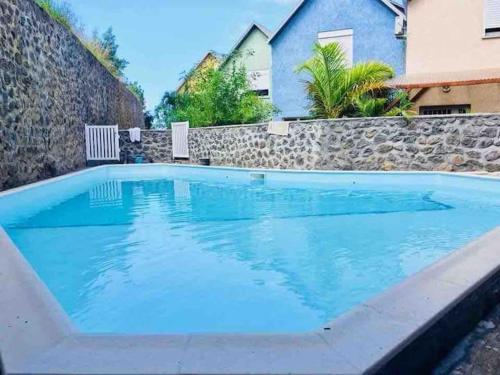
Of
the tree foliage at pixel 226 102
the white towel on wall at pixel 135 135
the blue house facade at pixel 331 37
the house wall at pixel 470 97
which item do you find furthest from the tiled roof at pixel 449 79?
the white towel on wall at pixel 135 135

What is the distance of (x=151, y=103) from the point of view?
3216cm

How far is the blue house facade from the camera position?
1591cm

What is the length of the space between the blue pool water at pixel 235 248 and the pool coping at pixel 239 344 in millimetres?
547

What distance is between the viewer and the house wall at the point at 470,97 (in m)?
12.0

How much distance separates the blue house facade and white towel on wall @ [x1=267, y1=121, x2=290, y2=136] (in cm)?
532

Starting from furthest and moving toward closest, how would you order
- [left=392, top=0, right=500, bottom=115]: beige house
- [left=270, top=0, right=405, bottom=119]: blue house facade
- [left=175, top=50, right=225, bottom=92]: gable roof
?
[left=175, top=50, right=225, bottom=92]: gable roof
[left=270, top=0, right=405, bottom=119]: blue house facade
[left=392, top=0, right=500, bottom=115]: beige house

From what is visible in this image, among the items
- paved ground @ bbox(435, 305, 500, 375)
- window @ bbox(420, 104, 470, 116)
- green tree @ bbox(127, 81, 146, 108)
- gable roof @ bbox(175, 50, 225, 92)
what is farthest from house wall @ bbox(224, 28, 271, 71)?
paved ground @ bbox(435, 305, 500, 375)

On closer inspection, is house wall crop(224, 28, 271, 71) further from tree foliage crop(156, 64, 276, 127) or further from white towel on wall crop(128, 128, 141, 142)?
white towel on wall crop(128, 128, 141, 142)

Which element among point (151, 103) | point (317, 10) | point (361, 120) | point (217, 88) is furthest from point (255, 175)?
point (151, 103)

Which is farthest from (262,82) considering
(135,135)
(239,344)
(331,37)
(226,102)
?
(239,344)

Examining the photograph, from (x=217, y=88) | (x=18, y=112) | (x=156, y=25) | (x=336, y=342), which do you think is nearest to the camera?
(x=336, y=342)

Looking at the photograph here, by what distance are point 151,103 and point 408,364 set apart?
32384mm

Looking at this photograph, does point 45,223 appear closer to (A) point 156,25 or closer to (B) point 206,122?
(B) point 206,122

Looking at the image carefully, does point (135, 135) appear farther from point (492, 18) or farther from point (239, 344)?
point (239, 344)
